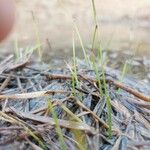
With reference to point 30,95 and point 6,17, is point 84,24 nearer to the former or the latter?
point 30,95

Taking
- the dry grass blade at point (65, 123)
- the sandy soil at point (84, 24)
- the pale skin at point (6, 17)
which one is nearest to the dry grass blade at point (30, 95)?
the dry grass blade at point (65, 123)

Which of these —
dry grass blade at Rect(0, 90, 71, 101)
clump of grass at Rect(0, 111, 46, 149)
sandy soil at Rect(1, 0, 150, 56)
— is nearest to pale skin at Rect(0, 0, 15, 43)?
clump of grass at Rect(0, 111, 46, 149)

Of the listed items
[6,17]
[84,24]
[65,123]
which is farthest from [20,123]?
[84,24]

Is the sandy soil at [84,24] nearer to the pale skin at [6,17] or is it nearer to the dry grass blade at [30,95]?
the dry grass blade at [30,95]

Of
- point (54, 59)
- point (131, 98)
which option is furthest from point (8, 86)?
point (54, 59)

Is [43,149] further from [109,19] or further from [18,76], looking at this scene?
[109,19]

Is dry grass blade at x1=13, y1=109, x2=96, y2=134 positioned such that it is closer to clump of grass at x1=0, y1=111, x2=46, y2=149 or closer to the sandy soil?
clump of grass at x1=0, y1=111, x2=46, y2=149

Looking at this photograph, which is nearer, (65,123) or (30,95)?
(65,123)
